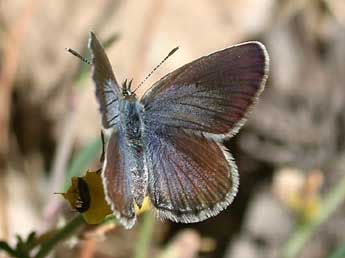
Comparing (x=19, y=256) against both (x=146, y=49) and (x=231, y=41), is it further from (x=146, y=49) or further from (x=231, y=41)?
(x=231, y=41)

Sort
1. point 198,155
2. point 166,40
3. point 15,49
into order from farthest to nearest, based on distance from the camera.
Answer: point 166,40 → point 15,49 → point 198,155

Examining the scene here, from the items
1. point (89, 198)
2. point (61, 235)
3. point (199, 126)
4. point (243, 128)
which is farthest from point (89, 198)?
point (243, 128)

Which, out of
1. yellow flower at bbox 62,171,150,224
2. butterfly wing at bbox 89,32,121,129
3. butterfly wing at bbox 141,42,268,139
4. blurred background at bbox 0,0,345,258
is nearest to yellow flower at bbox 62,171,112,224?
yellow flower at bbox 62,171,150,224

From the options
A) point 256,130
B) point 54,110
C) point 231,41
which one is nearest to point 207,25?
point 231,41

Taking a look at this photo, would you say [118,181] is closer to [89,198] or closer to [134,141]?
[89,198]

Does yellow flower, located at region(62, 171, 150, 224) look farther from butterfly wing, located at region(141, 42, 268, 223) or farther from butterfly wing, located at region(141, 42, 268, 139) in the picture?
butterfly wing, located at region(141, 42, 268, 139)
